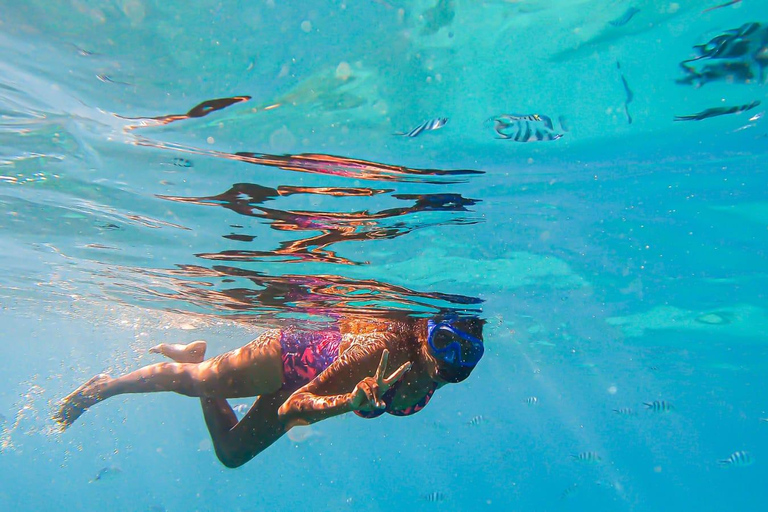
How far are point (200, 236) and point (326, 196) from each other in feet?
14.9

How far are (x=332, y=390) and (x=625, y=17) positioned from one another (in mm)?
6306

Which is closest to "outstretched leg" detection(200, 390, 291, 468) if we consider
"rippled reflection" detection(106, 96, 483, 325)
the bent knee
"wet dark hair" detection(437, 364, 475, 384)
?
the bent knee

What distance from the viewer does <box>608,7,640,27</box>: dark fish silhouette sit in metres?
5.22

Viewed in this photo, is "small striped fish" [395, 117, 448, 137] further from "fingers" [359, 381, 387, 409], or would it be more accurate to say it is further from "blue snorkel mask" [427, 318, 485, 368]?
"fingers" [359, 381, 387, 409]

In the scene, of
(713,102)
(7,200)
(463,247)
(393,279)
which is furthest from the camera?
(393,279)

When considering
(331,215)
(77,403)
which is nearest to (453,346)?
(331,215)

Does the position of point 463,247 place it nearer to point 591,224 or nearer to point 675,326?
point 591,224

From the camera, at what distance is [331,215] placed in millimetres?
9602

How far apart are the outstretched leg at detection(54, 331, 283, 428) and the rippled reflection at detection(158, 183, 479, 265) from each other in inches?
111

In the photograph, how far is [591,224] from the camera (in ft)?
36.1

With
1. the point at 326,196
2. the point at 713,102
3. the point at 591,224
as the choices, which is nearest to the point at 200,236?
the point at 326,196

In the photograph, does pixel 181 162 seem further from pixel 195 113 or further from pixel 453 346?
pixel 453 346

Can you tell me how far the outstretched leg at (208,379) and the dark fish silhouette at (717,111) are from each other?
332 inches

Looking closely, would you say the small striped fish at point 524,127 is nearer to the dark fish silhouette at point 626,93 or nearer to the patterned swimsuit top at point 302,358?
the dark fish silhouette at point 626,93
